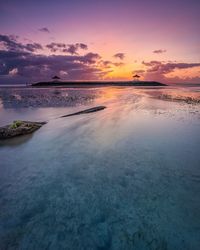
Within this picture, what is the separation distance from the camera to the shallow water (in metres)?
2.69

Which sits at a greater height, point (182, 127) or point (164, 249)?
point (182, 127)

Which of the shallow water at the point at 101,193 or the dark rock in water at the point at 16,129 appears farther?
the dark rock in water at the point at 16,129

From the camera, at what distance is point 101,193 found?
3.74 metres

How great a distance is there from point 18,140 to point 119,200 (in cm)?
554

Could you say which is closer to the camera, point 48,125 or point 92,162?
point 92,162

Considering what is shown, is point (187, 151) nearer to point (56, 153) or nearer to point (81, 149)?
point (81, 149)

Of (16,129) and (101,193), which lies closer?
(101,193)

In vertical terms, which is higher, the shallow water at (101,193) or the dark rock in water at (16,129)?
the dark rock in water at (16,129)

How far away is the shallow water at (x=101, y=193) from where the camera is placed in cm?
269

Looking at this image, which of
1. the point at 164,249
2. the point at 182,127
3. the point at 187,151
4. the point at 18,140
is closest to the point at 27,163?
the point at 18,140

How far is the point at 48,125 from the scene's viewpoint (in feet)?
31.8

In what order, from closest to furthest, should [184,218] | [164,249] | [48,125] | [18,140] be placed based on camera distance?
[164,249] < [184,218] < [18,140] < [48,125]

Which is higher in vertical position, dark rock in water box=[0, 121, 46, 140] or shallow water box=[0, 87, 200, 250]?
dark rock in water box=[0, 121, 46, 140]

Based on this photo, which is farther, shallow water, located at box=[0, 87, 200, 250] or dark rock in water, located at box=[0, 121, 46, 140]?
dark rock in water, located at box=[0, 121, 46, 140]
